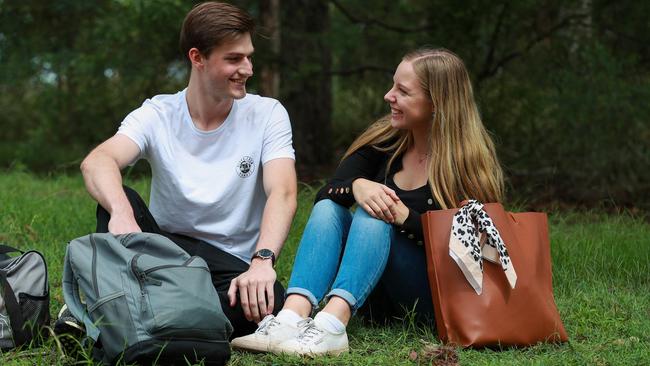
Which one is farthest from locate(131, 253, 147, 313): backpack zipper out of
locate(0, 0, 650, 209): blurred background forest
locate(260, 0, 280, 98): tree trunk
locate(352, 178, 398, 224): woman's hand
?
locate(260, 0, 280, 98): tree trunk

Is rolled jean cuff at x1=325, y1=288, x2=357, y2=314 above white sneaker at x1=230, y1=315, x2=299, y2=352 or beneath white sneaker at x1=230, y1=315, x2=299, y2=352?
above

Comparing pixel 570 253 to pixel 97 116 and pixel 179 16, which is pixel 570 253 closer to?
pixel 179 16

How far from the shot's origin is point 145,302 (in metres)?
2.97

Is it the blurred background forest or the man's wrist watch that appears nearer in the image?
the man's wrist watch

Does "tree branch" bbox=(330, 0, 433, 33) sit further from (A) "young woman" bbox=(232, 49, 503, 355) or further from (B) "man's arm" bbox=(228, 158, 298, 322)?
(B) "man's arm" bbox=(228, 158, 298, 322)

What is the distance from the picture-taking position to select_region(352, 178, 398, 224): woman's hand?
344 cm

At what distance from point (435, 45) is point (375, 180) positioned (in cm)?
382

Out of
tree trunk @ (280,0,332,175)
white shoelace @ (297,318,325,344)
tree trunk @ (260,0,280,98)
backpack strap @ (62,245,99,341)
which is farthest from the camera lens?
tree trunk @ (280,0,332,175)

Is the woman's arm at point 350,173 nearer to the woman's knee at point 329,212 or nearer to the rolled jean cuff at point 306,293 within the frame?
the woman's knee at point 329,212

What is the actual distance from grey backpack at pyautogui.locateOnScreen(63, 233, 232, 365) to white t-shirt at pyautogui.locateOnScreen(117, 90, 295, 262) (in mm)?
513

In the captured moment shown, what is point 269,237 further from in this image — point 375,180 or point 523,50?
point 523,50

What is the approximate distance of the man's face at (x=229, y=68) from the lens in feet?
11.9

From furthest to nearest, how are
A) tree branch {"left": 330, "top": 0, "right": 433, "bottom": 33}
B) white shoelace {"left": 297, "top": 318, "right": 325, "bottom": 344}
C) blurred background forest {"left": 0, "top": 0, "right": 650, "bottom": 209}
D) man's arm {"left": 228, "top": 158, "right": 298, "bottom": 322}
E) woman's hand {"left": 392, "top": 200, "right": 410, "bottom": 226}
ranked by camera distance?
tree branch {"left": 330, "top": 0, "right": 433, "bottom": 33} → blurred background forest {"left": 0, "top": 0, "right": 650, "bottom": 209} → woman's hand {"left": 392, "top": 200, "right": 410, "bottom": 226} → man's arm {"left": 228, "top": 158, "right": 298, "bottom": 322} → white shoelace {"left": 297, "top": 318, "right": 325, "bottom": 344}

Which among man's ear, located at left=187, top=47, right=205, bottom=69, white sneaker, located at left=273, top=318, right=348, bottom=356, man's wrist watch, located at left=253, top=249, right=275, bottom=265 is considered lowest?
white sneaker, located at left=273, top=318, right=348, bottom=356
